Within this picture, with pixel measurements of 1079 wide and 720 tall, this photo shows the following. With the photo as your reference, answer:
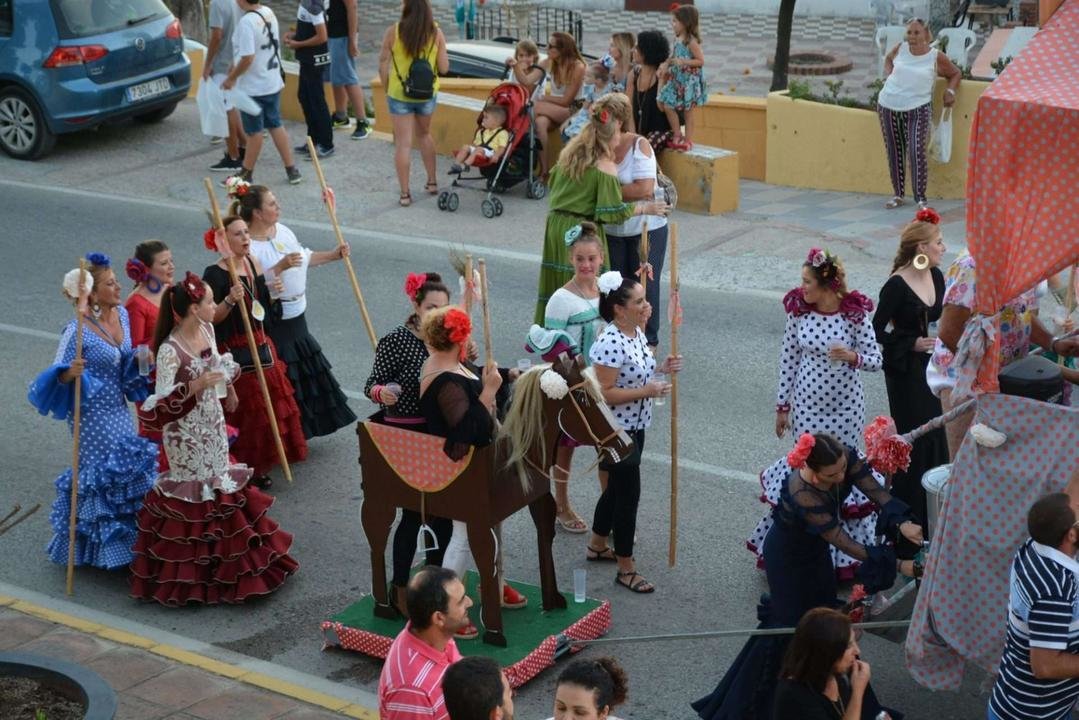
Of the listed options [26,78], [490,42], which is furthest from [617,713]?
[490,42]

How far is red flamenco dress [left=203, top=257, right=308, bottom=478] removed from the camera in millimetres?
9867

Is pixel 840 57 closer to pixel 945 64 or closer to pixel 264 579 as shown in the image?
pixel 945 64

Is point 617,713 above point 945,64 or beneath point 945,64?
beneath

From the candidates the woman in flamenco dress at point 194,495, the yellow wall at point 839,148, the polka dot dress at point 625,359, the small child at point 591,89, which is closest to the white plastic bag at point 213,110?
the small child at point 591,89

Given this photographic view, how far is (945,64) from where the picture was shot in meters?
15.6

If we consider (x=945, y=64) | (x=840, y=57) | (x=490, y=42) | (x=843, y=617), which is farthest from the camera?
(x=840, y=57)

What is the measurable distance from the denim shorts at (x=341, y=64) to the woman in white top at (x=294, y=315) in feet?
26.4

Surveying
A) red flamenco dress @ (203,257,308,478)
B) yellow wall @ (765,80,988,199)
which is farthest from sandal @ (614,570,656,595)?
yellow wall @ (765,80,988,199)

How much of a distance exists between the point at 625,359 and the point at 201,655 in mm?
2742

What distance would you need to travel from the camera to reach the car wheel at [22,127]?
692 inches

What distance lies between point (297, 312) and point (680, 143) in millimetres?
6951

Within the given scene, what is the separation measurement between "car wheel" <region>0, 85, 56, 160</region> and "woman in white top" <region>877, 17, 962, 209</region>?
936 centimetres

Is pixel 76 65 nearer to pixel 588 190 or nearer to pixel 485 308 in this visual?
pixel 588 190

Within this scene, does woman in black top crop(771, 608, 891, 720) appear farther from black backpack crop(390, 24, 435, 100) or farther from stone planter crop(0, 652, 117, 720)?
black backpack crop(390, 24, 435, 100)
